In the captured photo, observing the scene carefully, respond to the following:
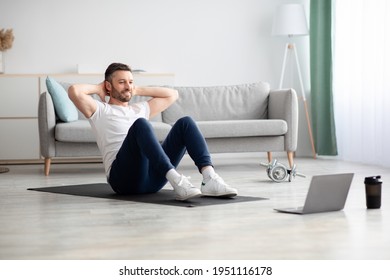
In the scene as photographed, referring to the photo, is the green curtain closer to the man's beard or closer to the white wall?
the white wall

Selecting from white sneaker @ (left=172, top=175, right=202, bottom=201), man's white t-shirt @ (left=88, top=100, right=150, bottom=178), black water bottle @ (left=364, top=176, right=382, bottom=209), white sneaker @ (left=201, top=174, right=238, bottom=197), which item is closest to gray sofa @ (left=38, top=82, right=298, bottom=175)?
man's white t-shirt @ (left=88, top=100, right=150, bottom=178)

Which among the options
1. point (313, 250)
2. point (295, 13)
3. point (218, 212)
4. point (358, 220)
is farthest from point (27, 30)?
point (313, 250)

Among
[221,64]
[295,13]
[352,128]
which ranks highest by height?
[295,13]

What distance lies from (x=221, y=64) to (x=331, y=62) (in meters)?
1.29

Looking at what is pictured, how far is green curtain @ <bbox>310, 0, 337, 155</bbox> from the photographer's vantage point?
8.38 metres

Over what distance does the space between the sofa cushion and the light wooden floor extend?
1565mm

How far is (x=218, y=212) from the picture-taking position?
4.16 m

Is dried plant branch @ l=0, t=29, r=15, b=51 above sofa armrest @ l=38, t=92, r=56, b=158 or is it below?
above

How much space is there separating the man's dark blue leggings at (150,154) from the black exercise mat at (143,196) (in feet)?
0.24

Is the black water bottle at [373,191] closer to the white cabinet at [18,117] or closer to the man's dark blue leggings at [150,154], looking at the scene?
A: the man's dark blue leggings at [150,154]

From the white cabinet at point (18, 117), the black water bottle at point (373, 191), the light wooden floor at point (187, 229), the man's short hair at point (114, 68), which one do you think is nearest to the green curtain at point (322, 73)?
the white cabinet at point (18, 117)

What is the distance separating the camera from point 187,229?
3609 millimetres

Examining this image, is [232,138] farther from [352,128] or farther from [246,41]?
[246,41]
